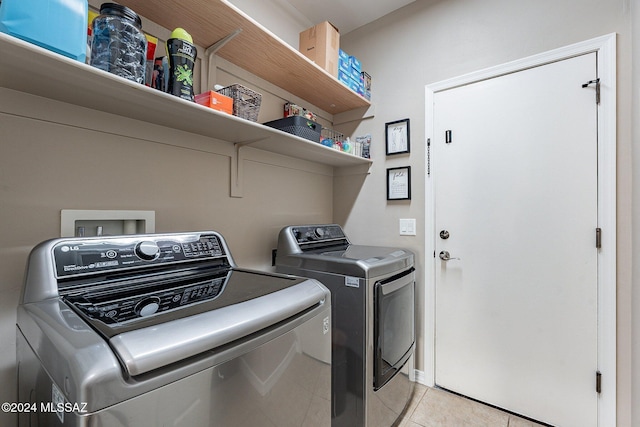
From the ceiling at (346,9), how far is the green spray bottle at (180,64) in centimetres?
131

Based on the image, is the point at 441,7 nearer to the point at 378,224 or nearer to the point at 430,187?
the point at 430,187

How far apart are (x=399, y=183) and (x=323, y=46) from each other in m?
1.10

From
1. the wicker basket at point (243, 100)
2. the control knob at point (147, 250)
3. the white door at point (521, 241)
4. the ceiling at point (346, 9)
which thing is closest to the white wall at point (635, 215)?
the white door at point (521, 241)

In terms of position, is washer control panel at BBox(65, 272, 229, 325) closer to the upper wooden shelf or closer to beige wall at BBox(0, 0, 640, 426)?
beige wall at BBox(0, 0, 640, 426)

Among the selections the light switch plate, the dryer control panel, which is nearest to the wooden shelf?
the dryer control panel

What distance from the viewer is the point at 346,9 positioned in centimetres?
221

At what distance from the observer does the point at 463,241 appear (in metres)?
1.94

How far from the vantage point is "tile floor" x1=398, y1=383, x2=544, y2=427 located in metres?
1.69

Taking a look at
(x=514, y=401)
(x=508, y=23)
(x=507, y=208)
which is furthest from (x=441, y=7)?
(x=514, y=401)

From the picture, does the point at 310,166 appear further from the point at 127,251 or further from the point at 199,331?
the point at 199,331

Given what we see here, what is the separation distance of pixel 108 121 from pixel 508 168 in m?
2.14

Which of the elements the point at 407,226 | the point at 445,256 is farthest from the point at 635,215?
the point at 407,226

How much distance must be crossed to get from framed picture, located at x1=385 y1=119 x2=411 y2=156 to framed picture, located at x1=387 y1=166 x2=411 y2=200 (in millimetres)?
143

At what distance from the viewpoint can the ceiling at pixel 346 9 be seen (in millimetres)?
2125
